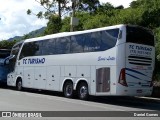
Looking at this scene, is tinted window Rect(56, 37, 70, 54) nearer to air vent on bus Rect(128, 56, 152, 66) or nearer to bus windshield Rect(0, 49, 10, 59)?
air vent on bus Rect(128, 56, 152, 66)

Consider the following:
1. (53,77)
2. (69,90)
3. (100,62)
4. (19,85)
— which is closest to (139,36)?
(100,62)

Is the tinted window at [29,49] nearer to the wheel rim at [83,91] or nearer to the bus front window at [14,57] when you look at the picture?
the bus front window at [14,57]

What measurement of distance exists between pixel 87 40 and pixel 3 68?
446 inches

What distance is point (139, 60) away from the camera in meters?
19.9

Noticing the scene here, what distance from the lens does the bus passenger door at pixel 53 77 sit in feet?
78.1

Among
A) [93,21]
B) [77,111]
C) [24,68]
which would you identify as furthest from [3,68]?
[77,111]

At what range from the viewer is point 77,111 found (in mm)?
15680

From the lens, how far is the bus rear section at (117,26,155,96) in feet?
63.8

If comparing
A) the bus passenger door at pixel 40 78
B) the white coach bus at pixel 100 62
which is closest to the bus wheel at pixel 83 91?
the white coach bus at pixel 100 62

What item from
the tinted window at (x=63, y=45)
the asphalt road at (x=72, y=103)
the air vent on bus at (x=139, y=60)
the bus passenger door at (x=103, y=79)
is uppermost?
the tinted window at (x=63, y=45)

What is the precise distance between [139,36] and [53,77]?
6.26 metres

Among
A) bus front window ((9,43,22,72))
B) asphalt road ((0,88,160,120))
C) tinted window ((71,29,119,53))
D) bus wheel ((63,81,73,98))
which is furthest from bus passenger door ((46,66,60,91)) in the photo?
bus front window ((9,43,22,72))

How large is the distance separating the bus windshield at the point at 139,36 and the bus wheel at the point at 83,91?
353cm

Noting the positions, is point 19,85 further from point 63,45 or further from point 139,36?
point 139,36
